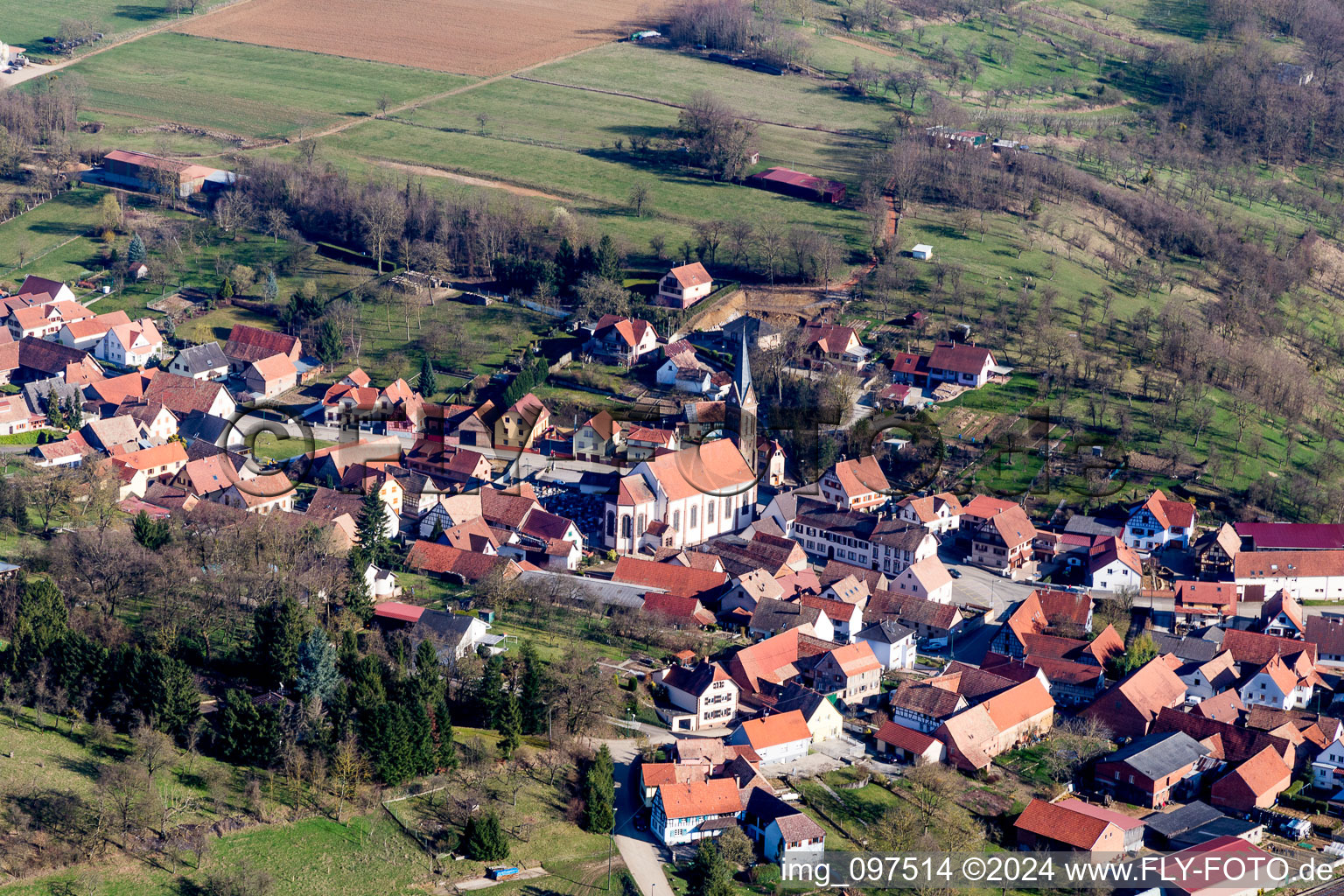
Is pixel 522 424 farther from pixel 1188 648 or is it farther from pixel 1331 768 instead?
pixel 1331 768

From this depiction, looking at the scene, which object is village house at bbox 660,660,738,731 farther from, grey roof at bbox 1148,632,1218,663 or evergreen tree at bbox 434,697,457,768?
grey roof at bbox 1148,632,1218,663

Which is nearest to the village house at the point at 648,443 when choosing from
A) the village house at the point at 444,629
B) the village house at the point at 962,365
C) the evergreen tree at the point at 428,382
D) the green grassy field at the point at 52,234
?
the evergreen tree at the point at 428,382

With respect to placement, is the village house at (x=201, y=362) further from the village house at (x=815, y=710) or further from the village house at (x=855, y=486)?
the village house at (x=815, y=710)

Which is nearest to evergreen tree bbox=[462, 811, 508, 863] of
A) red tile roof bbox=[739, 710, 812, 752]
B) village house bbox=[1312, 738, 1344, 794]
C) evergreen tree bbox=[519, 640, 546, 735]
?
evergreen tree bbox=[519, 640, 546, 735]

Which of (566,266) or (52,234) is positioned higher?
(566,266)

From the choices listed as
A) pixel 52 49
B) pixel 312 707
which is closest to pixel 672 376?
pixel 312 707

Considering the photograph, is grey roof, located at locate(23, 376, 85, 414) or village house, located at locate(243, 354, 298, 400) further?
village house, located at locate(243, 354, 298, 400)

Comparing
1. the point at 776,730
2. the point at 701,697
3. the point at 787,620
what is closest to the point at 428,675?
the point at 701,697

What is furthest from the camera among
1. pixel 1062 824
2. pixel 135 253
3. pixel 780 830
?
pixel 135 253
